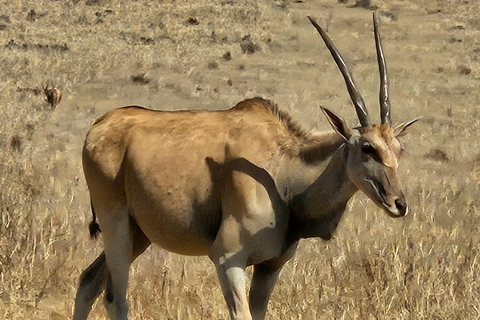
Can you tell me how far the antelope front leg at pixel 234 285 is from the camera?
6570mm

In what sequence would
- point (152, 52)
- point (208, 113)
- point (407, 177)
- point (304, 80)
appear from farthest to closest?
point (152, 52) < point (304, 80) < point (407, 177) < point (208, 113)

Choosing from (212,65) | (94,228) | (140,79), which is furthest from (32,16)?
(94,228)

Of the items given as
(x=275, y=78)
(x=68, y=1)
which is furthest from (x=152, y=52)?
(x=68, y=1)

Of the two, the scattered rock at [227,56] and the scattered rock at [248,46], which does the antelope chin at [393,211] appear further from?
the scattered rock at [248,46]

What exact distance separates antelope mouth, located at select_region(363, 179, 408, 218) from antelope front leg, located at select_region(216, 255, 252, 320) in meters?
0.94

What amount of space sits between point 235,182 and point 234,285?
2.06ft

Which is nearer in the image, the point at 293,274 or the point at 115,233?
the point at 115,233

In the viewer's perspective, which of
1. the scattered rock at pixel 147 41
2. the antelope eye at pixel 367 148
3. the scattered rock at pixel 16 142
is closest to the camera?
the antelope eye at pixel 367 148

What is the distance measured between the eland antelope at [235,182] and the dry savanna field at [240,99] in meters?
0.63

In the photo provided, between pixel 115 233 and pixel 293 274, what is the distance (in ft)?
5.64

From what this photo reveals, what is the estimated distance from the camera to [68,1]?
3684 cm

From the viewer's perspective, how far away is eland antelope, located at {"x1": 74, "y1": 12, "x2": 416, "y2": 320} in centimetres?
653

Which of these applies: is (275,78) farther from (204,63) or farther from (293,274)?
(293,274)

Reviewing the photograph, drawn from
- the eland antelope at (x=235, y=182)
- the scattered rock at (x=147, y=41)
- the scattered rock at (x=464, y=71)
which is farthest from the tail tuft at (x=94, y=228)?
the scattered rock at (x=147, y=41)
